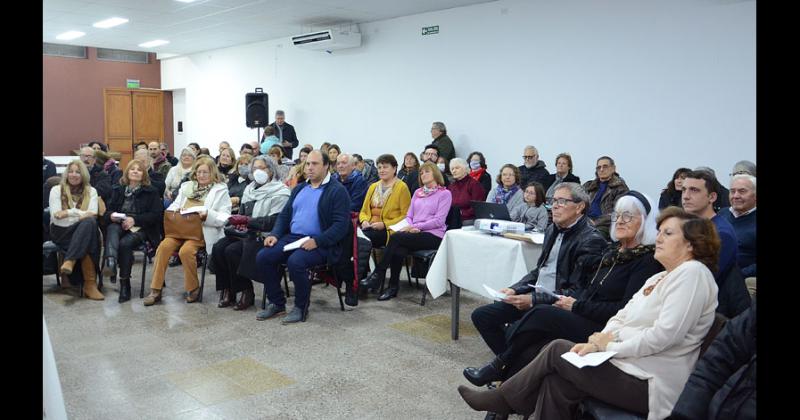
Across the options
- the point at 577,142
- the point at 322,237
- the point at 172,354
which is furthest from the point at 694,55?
the point at 172,354

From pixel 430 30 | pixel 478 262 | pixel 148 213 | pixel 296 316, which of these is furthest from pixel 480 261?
pixel 430 30

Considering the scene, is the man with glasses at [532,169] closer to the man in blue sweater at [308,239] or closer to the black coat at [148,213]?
the man in blue sweater at [308,239]

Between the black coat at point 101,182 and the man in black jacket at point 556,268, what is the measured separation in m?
4.13

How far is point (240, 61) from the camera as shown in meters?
13.4

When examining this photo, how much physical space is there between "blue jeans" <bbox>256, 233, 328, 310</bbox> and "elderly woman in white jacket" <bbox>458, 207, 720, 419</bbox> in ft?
7.76

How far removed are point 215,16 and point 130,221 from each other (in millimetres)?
5635

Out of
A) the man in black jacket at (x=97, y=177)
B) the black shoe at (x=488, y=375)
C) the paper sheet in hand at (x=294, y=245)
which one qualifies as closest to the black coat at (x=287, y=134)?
the man in black jacket at (x=97, y=177)

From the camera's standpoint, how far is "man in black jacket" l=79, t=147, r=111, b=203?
20.0 ft

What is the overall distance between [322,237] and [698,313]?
2969 mm

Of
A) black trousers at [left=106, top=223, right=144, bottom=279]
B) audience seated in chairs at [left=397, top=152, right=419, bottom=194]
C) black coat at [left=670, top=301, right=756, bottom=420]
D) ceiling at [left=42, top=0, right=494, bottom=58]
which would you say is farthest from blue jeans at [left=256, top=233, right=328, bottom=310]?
ceiling at [left=42, top=0, right=494, bottom=58]

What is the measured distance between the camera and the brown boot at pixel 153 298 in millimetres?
5195

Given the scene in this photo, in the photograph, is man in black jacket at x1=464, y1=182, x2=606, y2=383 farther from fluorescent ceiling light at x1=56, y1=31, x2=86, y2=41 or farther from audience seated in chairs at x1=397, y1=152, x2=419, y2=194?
fluorescent ceiling light at x1=56, y1=31, x2=86, y2=41

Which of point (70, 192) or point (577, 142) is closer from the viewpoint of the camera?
point (70, 192)
